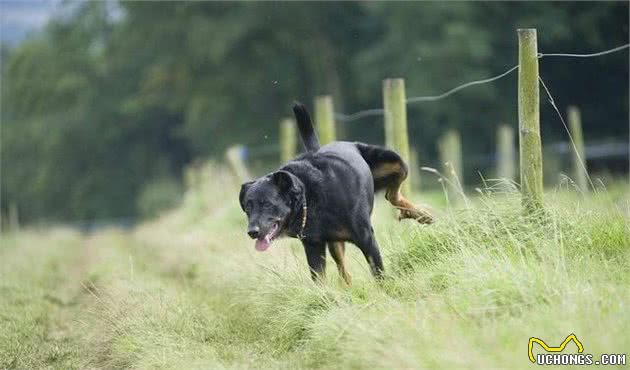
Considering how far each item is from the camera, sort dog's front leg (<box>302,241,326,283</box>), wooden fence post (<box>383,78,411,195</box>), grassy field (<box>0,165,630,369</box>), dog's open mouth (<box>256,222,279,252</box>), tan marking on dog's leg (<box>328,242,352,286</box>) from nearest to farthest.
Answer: grassy field (<box>0,165,630,369</box>) → dog's open mouth (<box>256,222,279,252</box>) → dog's front leg (<box>302,241,326,283</box>) → tan marking on dog's leg (<box>328,242,352,286</box>) → wooden fence post (<box>383,78,411,195</box>)

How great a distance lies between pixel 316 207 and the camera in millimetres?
7543

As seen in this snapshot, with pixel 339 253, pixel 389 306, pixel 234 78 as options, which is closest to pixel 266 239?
pixel 339 253

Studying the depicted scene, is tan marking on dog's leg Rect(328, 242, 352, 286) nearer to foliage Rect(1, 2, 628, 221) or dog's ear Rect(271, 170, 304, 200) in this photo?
dog's ear Rect(271, 170, 304, 200)

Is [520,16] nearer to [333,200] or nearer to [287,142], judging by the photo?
[287,142]

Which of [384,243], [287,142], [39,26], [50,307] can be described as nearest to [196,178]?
[287,142]

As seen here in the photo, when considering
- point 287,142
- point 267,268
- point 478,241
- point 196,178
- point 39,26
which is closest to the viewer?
point 478,241

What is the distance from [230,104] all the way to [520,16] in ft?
51.3

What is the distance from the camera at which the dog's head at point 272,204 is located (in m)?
7.35

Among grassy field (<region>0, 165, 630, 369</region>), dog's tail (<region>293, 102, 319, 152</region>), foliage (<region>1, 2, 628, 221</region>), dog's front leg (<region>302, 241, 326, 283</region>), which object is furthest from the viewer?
foliage (<region>1, 2, 628, 221</region>)

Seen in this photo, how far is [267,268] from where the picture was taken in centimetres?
800

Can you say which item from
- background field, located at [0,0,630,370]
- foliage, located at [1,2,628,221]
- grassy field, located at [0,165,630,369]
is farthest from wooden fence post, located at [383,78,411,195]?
foliage, located at [1,2,628,221]

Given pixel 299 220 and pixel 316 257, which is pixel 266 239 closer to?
pixel 299 220

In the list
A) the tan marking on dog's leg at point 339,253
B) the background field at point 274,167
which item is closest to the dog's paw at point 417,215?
the background field at point 274,167

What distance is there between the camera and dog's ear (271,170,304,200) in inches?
290
